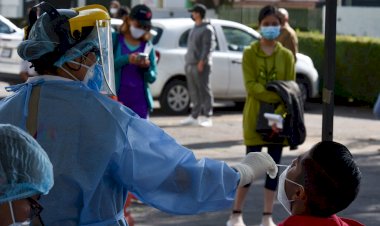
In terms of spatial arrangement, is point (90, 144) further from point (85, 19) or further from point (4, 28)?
point (4, 28)

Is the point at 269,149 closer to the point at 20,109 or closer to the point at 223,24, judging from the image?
the point at 20,109

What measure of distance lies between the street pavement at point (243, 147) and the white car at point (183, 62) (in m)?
0.34

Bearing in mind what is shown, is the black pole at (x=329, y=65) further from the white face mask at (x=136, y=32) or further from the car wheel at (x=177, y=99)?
the car wheel at (x=177, y=99)

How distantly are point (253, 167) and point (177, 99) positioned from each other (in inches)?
514

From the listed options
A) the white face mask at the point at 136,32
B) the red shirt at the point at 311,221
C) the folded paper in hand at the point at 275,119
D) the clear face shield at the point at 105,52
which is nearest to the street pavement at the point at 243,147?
the folded paper in hand at the point at 275,119

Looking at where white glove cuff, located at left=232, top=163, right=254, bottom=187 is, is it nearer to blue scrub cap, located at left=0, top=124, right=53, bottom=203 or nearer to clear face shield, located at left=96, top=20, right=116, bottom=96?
clear face shield, located at left=96, top=20, right=116, bottom=96

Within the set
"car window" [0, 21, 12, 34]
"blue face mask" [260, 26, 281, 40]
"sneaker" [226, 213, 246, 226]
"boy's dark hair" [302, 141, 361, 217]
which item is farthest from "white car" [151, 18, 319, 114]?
"boy's dark hair" [302, 141, 361, 217]

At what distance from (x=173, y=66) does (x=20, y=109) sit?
13.1m

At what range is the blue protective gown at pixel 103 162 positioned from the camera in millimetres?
4344

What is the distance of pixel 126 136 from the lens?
4.40 meters

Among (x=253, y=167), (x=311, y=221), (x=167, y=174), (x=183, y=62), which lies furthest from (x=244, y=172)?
(x=183, y=62)

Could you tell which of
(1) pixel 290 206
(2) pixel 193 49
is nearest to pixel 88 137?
(1) pixel 290 206

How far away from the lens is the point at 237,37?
18.3m

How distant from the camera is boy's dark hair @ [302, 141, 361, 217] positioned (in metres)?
4.06
